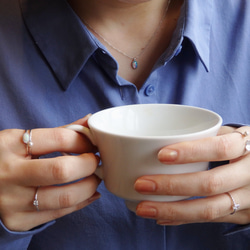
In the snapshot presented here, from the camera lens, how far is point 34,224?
56cm

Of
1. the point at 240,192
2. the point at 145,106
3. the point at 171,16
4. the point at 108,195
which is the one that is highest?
the point at 171,16

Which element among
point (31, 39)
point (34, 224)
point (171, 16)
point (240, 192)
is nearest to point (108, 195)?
point (34, 224)

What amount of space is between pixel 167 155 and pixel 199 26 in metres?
0.47

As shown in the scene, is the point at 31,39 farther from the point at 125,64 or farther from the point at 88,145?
the point at 88,145

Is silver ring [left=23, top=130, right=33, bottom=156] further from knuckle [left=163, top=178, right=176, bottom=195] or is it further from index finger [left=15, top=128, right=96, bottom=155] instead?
knuckle [left=163, top=178, right=176, bottom=195]

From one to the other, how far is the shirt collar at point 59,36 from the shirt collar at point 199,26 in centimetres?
25

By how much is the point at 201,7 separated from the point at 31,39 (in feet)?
1.45

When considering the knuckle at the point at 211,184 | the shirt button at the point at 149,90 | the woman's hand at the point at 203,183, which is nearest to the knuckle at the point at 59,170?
the woman's hand at the point at 203,183

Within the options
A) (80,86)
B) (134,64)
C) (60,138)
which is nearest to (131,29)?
(134,64)

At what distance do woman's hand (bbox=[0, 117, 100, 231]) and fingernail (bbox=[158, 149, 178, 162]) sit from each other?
130 millimetres

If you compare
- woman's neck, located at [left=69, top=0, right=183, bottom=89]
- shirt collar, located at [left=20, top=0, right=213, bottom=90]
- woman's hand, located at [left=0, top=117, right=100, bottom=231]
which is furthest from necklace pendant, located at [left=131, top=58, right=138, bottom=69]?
woman's hand, located at [left=0, top=117, right=100, bottom=231]

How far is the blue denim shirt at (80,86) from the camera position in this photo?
710mm

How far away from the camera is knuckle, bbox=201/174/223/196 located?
0.47 m

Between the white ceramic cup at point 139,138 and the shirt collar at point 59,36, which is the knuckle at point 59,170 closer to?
the white ceramic cup at point 139,138
